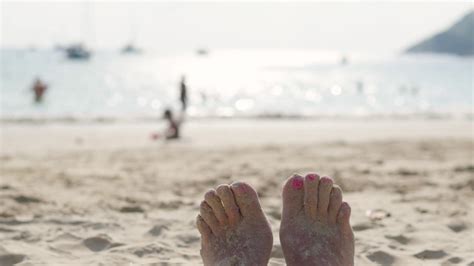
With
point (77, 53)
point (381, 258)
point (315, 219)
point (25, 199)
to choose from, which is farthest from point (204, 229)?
point (77, 53)

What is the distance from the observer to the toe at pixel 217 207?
2.49m

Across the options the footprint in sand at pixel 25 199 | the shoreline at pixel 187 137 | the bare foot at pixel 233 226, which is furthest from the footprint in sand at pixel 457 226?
the shoreline at pixel 187 137

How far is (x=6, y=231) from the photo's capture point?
3.11m

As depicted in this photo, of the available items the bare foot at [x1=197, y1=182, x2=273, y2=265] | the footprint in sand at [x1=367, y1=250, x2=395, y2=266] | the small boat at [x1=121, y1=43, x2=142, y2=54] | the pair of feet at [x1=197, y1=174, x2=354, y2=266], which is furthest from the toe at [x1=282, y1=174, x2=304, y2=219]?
the small boat at [x1=121, y1=43, x2=142, y2=54]

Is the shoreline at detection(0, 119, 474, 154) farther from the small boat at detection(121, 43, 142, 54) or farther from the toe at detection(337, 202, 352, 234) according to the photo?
the small boat at detection(121, 43, 142, 54)

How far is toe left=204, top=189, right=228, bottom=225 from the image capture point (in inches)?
98.0

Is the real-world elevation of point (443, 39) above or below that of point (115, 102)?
above

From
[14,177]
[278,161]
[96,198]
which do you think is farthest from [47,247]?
[278,161]

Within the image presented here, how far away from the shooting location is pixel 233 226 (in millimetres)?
2471

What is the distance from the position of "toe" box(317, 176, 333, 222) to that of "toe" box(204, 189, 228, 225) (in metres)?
0.41

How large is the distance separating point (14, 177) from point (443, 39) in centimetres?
15609

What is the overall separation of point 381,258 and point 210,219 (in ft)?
2.82

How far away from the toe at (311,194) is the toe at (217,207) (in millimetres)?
360

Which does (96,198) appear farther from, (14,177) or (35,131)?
(35,131)
